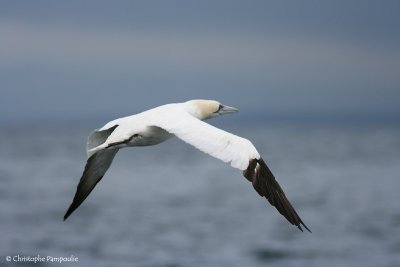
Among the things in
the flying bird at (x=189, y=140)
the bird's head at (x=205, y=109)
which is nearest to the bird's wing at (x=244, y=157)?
the flying bird at (x=189, y=140)

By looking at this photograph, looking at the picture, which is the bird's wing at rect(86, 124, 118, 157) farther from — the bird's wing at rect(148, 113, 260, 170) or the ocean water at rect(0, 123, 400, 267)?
the ocean water at rect(0, 123, 400, 267)

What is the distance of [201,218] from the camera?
3428cm

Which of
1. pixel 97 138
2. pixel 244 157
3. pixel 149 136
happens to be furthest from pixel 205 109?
pixel 244 157

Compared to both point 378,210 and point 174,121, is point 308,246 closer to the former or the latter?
point 378,210

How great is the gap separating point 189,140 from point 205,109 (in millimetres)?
2189

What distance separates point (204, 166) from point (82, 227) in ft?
101

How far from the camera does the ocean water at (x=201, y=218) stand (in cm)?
2523

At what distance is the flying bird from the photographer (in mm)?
12234

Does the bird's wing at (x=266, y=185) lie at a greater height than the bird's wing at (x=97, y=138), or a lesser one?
lesser

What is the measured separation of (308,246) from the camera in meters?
27.1

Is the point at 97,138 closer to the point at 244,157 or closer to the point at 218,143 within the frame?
the point at 218,143

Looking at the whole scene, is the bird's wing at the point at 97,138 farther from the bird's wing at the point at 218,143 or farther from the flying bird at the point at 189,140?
the bird's wing at the point at 218,143

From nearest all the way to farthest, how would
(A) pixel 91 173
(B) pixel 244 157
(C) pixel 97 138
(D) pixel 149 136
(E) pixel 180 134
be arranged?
1. (B) pixel 244 157
2. (E) pixel 180 134
3. (D) pixel 149 136
4. (C) pixel 97 138
5. (A) pixel 91 173

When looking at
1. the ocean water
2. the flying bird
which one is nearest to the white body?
the flying bird
